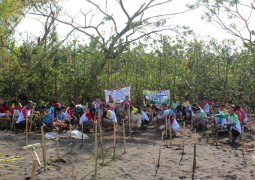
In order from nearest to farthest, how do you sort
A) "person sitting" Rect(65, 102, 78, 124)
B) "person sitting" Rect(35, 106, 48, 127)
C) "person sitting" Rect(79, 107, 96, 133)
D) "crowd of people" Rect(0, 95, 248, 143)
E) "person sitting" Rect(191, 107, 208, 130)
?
"crowd of people" Rect(0, 95, 248, 143) → "person sitting" Rect(79, 107, 96, 133) → "person sitting" Rect(35, 106, 48, 127) → "person sitting" Rect(65, 102, 78, 124) → "person sitting" Rect(191, 107, 208, 130)

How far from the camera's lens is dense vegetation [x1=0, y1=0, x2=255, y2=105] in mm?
12719

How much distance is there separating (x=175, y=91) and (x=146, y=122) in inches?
145

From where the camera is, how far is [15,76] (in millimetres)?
12914

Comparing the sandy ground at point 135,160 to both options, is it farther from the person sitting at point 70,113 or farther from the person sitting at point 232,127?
the person sitting at point 70,113

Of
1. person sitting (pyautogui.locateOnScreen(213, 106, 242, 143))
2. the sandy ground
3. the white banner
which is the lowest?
the sandy ground

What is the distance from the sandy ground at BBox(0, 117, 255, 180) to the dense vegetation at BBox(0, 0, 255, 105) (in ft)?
16.3

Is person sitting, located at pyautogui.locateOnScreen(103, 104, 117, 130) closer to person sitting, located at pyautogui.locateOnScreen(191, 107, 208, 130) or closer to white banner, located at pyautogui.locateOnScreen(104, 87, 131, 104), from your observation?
white banner, located at pyautogui.locateOnScreen(104, 87, 131, 104)

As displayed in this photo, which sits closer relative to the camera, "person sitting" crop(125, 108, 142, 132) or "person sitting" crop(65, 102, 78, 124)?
"person sitting" crop(125, 108, 142, 132)

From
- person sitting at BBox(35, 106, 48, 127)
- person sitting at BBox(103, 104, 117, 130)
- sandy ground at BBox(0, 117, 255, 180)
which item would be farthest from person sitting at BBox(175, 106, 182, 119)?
person sitting at BBox(35, 106, 48, 127)

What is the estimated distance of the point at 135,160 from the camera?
5.88 m

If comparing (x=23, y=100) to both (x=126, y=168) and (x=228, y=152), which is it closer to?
(x=126, y=168)

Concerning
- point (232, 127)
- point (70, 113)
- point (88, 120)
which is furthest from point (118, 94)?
point (232, 127)

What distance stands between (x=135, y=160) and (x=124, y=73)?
329 inches

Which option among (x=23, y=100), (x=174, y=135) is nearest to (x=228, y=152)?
(x=174, y=135)
